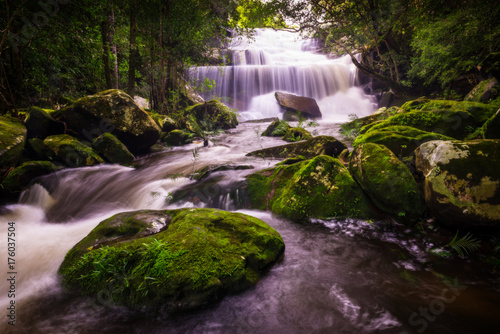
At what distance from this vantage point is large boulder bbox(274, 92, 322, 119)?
18094mm

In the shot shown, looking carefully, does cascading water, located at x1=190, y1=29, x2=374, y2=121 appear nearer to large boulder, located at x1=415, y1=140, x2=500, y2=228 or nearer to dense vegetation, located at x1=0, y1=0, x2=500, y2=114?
dense vegetation, located at x1=0, y1=0, x2=500, y2=114

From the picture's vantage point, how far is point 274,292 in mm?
2664

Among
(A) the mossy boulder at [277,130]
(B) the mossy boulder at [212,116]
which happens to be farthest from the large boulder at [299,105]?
(A) the mossy boulder at [277,130]

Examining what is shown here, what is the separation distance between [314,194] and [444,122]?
149 inches

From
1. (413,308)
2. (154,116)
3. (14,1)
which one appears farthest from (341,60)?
(413,308)

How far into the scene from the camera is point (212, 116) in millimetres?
14047

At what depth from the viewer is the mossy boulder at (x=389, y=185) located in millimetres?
3857

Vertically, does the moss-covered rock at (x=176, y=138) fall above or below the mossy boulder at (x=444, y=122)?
below

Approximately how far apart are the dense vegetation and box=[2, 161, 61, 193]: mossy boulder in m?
2.53

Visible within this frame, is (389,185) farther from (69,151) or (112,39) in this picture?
(112,39)

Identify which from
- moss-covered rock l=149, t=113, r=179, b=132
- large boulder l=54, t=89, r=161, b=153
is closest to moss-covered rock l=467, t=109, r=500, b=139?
large boulder l=54, t=89, r=161, b=153

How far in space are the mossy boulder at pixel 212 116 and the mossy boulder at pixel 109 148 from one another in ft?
18.9

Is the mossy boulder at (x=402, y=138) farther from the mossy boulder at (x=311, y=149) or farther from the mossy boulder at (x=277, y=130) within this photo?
the mossy boulder at (x=277, y=130)

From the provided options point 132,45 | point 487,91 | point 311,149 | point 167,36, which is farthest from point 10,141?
point 487,91
